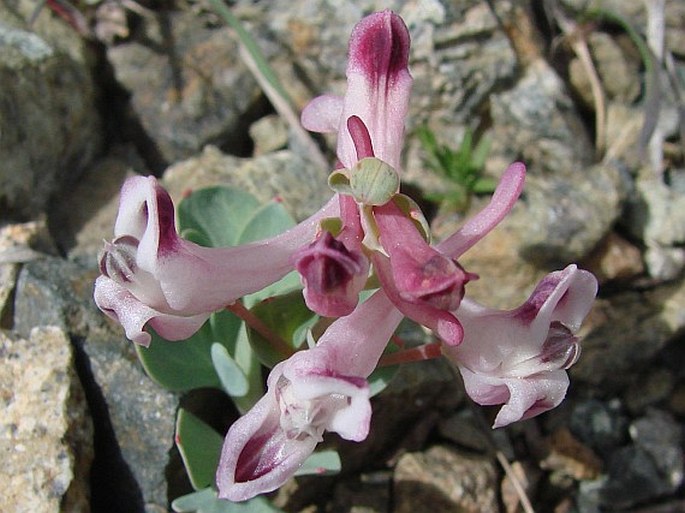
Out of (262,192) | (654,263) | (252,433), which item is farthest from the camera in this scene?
(654,263)

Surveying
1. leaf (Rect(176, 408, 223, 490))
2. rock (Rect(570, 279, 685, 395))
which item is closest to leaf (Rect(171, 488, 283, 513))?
leaf (Rect(176, 408, 223, 490))

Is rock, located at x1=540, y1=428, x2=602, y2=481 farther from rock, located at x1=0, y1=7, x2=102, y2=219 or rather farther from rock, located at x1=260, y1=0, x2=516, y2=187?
rock, located at x1=0, y1=7, x2=102, y2=219

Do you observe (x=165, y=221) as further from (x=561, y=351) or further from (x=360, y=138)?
(x=561, y=351)

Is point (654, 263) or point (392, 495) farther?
point (654, 263)

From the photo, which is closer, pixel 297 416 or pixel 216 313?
pixel 297 416

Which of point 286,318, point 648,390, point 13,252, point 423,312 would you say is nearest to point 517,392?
point 423,312

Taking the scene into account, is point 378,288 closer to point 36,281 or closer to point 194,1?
point 36,281

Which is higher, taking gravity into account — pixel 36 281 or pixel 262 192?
pixel 36 281

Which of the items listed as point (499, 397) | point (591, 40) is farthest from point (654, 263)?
point (499, 397)
